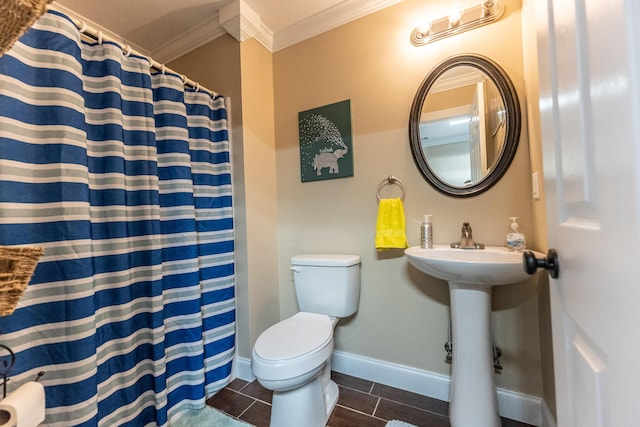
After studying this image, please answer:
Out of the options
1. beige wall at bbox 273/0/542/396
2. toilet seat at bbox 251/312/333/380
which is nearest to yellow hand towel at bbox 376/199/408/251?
beige wall at bbox 273/0/542/396

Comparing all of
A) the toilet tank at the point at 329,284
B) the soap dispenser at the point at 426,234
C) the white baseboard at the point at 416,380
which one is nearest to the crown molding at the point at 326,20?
the soap dispenser at the point at 426,234

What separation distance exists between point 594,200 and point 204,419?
1.78 metres

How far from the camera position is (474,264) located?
100cm

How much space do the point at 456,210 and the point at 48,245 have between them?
1.81 m

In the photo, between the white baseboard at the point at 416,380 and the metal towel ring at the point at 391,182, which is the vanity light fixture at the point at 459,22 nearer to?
the metal towel ring at the point at 391,182

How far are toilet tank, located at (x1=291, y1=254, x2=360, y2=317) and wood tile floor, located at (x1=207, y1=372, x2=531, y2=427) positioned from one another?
45 cm

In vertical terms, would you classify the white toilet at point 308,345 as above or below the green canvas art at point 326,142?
below

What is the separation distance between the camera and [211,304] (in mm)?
1566

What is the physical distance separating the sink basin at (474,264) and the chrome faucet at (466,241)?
0.17 ft

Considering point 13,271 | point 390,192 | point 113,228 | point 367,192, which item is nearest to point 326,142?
point 367,192

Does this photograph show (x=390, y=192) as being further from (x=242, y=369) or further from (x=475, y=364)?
(x=242, y=369)

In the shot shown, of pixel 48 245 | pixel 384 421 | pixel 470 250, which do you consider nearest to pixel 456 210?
pixel 470 250

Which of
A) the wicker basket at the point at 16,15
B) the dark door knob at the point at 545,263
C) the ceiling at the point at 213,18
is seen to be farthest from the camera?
the ceiling at the point at 213,18

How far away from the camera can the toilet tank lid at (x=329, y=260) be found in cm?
152
